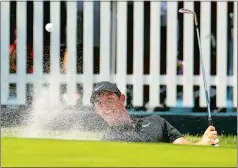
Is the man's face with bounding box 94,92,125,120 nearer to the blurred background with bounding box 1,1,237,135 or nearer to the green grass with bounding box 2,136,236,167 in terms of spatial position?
the blurred background with bounding box 1,1,237,135

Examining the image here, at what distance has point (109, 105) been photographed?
6816mm

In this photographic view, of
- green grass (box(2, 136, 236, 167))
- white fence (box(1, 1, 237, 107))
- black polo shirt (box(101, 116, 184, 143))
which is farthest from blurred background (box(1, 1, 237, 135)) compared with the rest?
green grass (box(2, 136, 236, 167))

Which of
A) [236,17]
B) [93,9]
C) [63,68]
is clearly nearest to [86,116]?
[63,68]

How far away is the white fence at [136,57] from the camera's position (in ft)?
26.2

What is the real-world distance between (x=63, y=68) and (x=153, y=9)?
977 mm

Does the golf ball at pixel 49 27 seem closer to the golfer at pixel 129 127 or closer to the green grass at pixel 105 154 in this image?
the golfer at pixel 129 127

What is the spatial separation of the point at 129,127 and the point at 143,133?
21 centimetres

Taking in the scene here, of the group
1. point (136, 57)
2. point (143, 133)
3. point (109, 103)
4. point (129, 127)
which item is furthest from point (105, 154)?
point (136, 57)

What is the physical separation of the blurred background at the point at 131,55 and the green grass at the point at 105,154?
4822 millimetres

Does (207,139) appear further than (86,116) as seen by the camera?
No

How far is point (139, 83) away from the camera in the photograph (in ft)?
26.2

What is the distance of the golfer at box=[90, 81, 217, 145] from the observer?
620cm

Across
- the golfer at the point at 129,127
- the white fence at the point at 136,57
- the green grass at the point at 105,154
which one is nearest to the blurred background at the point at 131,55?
the white fence at the point at 136,57

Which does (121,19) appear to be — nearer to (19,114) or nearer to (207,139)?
(19,114)
